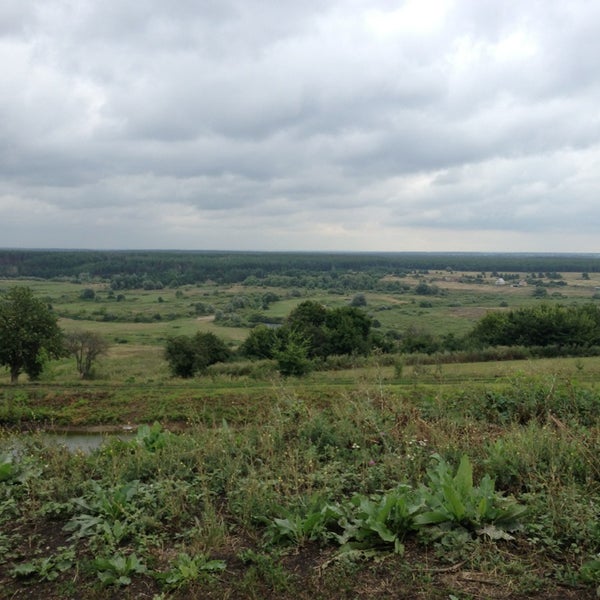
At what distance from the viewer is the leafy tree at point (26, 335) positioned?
25719 millimetres

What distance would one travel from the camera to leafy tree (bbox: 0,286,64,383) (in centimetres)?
2572

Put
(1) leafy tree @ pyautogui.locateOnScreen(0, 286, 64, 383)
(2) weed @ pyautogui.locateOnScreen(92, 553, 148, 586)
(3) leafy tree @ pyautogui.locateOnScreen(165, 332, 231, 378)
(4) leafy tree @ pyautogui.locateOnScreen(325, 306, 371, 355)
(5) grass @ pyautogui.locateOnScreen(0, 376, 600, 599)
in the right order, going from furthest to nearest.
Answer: (4) leafy tree @ pyautogui.locateOnScreen(325, 306, 371, 355)
(3) leafy tree @ pyautogui.locateOnScreen(165, 332, 231, 378)
(1) leafy tree @ pyautogui.locateOnScreen(0, 286, 64, 383)
(2) weed @ pyautogui.locateOnScreen(92, 553, 148, 586)
(5) grass @ pyautogui.locateOnScreen(0, 376, 600, 599)

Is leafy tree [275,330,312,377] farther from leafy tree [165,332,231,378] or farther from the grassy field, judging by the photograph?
the grassy field

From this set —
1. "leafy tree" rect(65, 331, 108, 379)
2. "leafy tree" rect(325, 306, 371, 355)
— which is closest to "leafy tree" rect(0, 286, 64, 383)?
"leafy tree" rect(65, 331, 108, 379)

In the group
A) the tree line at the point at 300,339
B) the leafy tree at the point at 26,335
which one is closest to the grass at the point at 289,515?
the tree line at the point at 300,339

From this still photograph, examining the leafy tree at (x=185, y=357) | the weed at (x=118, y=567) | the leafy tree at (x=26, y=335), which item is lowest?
the leafy tree at (x=185, y=357)

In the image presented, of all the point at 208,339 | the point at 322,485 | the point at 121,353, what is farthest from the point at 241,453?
the point at 121,353

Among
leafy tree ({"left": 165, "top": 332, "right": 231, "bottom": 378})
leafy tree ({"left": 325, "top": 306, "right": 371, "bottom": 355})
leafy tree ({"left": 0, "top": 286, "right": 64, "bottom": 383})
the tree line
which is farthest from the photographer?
leafy tree ({"left": 325, "top": 306, "right": 371, "bottom": 355})

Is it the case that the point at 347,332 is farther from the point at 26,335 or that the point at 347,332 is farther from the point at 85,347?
the point at 26,335

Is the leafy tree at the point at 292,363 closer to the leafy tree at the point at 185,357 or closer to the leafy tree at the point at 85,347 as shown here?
the leafy tree at the point at 185,357

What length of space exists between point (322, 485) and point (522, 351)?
1188 inches

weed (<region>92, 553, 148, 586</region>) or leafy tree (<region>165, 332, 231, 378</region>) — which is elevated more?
weed (<region>92, 553, 148, 586</region>)

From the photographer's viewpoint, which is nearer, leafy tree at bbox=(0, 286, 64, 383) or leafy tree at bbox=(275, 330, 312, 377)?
leafy tree at bbox=(0, 286, 64, 383)

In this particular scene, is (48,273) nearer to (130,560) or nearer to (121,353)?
(121,353)
